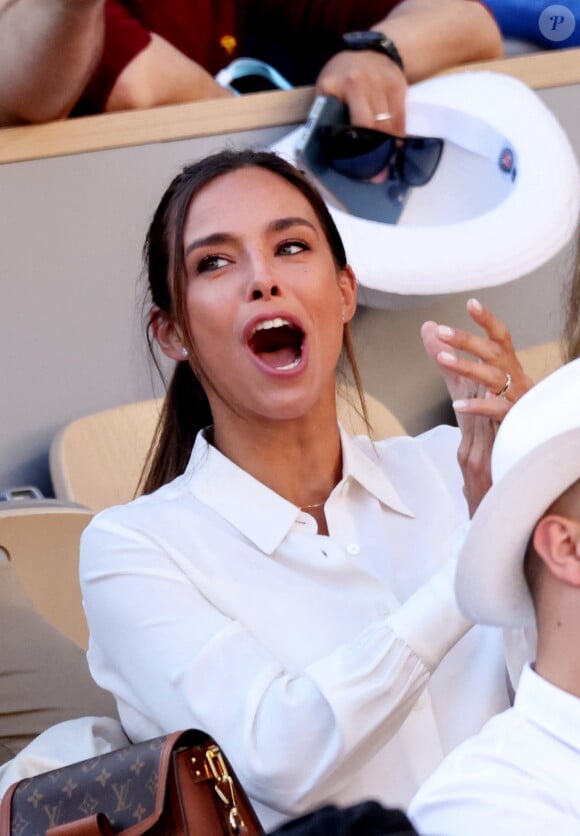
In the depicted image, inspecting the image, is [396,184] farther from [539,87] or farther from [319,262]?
[319,262]

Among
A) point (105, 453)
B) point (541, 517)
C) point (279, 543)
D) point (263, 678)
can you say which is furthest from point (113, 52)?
point (541, 517)

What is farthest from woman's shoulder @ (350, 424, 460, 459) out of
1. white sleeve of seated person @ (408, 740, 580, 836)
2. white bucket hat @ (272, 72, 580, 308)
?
white sleeve of seated person @ (408, 740, 580, 836)

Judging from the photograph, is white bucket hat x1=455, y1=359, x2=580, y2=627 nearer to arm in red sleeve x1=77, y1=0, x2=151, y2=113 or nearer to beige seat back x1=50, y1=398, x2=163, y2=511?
beige seat back x1=50, y1=398, x2=163, y2=511

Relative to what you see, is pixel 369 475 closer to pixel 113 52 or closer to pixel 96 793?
pixel 96 793

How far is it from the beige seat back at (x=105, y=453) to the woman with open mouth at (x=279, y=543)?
1.40 feet

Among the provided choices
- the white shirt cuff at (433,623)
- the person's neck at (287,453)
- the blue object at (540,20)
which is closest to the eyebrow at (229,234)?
the person's neck at (287,453)

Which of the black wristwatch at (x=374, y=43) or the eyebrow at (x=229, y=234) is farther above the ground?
the eyebrow at (x=229, y=234)

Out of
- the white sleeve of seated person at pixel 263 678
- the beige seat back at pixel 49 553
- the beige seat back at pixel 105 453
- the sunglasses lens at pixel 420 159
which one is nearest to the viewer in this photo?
the white sleeve of seated person at pixel 263 678

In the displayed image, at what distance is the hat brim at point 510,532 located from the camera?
2.80 ft

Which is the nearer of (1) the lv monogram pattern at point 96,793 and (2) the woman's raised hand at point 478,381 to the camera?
(1) the lv monogram pattern at point 96,793

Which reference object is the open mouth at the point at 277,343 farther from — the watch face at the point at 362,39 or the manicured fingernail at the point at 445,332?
the watch face at the point at 362,39

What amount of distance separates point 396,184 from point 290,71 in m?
0.39

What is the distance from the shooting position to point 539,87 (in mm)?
2332

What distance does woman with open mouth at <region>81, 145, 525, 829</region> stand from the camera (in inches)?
46.9
